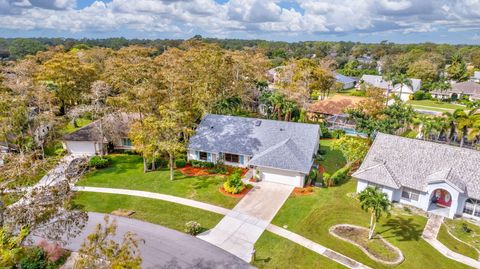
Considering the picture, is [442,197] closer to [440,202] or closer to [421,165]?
[440,202]

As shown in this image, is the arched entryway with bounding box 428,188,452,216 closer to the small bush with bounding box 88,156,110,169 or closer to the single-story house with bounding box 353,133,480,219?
the single-story house with bounding box 353,133,480,219

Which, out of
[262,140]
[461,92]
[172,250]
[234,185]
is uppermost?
[461,92]

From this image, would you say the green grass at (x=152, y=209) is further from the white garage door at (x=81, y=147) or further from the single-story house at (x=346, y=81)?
the single-story house at (x=346, y=81)

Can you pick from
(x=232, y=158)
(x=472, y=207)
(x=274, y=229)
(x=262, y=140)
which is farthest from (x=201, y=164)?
(x=472, y=207)

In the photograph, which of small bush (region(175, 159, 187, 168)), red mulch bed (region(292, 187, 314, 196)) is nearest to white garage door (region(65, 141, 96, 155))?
small bush (region(175, 159, 187, 168))

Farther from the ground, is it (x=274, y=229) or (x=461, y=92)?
(x=461, y=92)

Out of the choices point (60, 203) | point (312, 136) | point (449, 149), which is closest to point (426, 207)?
point (449, 149)
